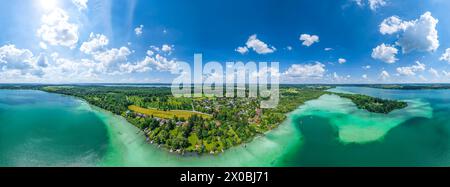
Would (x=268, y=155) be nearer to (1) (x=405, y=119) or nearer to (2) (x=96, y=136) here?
(2) (x=96, y=136)

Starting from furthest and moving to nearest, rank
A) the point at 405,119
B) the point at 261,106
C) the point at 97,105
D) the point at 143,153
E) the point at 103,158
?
the point at 97,105 → the point at 261,106 → the point at 405,119 → the point at 143,153 → the point at 103,158

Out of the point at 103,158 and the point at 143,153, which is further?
the point at 143,153

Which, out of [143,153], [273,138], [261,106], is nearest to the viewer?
[143,153]

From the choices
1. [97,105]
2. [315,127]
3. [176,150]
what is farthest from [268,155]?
[97,105]

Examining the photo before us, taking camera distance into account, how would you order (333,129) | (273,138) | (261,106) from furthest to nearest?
1. (261,106)
2. (333,129)
3. (273,138)

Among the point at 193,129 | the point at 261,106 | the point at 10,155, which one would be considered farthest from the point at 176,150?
the point at 261,106

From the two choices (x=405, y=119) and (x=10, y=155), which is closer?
(x=10, y=155)
